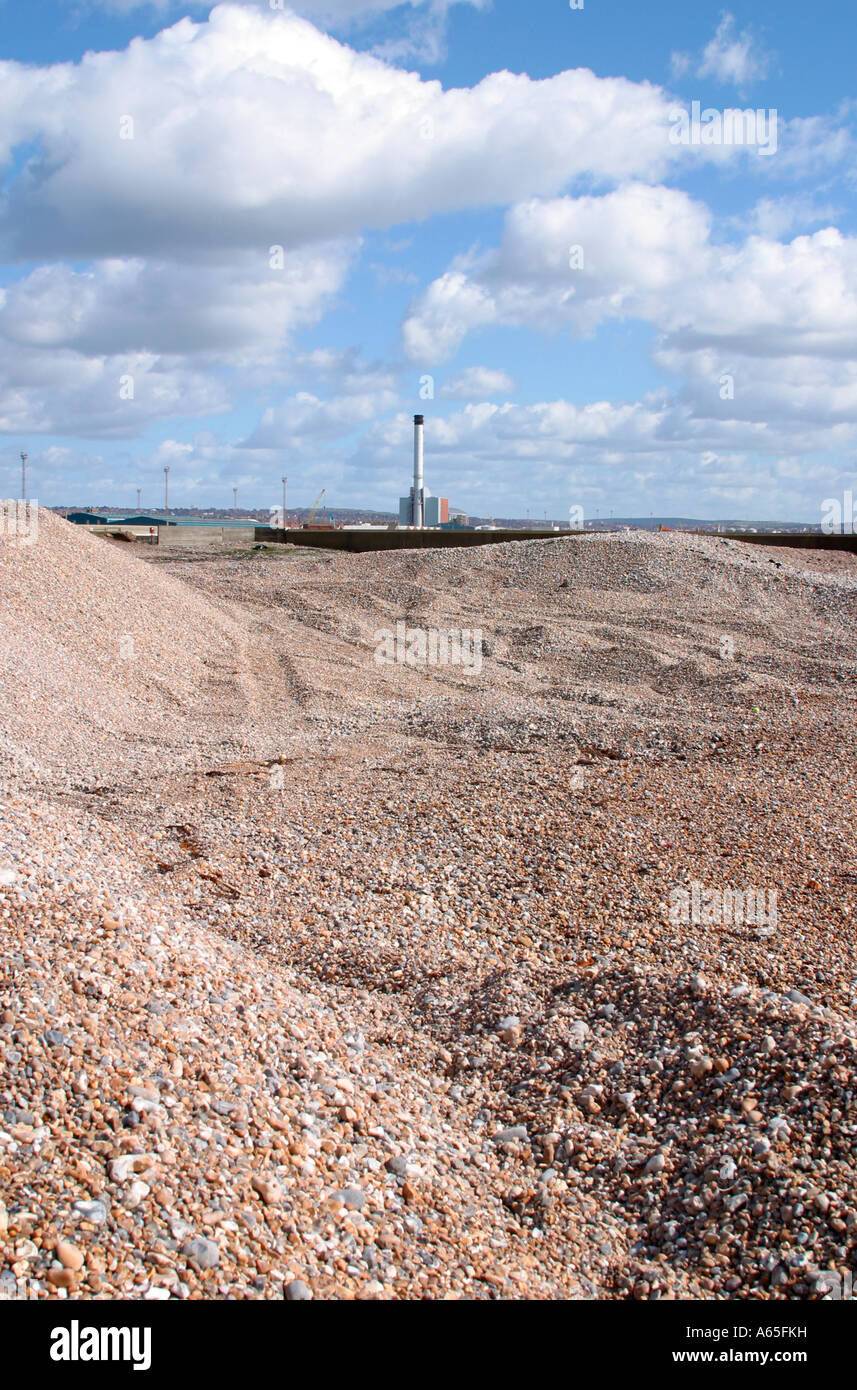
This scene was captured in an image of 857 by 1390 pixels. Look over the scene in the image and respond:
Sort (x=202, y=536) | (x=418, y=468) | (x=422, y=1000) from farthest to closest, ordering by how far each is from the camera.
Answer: (x=418, y=468) → (x=202, y=536) → (x=422, y=1000)

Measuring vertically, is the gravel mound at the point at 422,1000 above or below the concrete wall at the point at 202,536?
below

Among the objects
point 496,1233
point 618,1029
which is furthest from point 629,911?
point 496,1233

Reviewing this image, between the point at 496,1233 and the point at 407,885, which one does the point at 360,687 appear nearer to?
the point at 407,885

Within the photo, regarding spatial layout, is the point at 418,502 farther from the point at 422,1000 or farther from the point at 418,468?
the point at 422,1000

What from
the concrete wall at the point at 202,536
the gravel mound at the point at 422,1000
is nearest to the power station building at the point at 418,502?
the concrete wall at the point at 202,536

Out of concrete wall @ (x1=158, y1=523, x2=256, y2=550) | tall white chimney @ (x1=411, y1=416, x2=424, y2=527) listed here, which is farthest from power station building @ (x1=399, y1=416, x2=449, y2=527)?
concrete wall @ (x1=158, y1=523, x2=256, y2=550)

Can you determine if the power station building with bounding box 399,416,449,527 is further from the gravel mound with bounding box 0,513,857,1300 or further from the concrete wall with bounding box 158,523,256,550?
the gravel mound with bounding box 0,513,857,1300

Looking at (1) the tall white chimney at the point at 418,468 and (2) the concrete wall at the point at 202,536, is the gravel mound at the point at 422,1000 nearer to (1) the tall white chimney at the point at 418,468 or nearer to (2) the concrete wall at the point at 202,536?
(2) the concrete wall at the point at 202,536

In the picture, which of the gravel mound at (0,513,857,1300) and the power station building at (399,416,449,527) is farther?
the power station building at (399,416,449,527)

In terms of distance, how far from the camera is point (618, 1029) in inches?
161

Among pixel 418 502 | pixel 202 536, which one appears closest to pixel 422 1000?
pixel 202 536

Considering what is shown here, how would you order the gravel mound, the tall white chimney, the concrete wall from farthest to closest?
1. the tall white chimney
2. the concrete wall
3. the gravel mound

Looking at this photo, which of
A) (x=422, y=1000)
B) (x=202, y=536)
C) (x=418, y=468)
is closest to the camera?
(x=422, y=1000)
